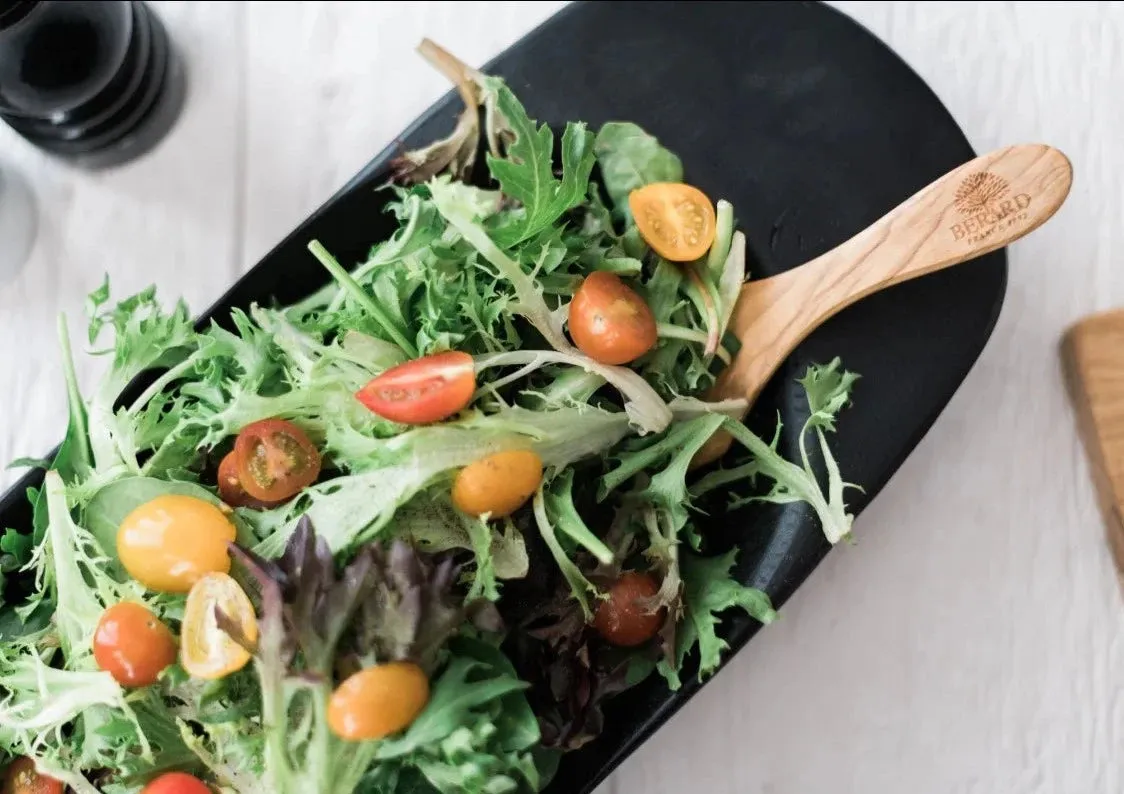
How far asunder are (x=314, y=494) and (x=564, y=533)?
7.5 inches

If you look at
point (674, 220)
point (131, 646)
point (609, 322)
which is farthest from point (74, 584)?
point (674, 220)

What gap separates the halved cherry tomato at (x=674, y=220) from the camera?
822 mm

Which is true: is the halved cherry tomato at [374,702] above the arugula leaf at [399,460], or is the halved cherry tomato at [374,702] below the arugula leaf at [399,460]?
below

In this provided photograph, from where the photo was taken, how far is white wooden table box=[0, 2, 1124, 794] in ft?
3.16

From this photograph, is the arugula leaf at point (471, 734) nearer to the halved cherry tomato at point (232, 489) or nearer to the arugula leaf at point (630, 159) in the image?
the halved cherry tomato at point (232, 489)

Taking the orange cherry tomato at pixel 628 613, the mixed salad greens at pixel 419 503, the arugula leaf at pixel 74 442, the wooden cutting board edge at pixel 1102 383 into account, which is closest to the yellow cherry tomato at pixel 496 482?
the mixed salad greens at pixel 419 503

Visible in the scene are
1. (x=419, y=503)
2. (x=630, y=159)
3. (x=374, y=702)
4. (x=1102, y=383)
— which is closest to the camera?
(x=374, y=702)

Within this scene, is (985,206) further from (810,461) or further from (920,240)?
(810,461)

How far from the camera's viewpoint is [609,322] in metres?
0.75

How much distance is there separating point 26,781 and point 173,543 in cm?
25

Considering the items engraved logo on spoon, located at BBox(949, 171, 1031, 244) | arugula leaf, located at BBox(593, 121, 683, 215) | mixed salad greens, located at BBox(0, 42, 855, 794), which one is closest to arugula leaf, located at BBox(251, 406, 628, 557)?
mixed salad greens, located at BBox(0, 42, 855, 794)

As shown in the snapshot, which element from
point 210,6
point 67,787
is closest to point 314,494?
point 67,787

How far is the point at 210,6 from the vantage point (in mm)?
1125

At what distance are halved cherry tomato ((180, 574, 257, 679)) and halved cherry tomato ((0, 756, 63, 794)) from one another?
18 cm
